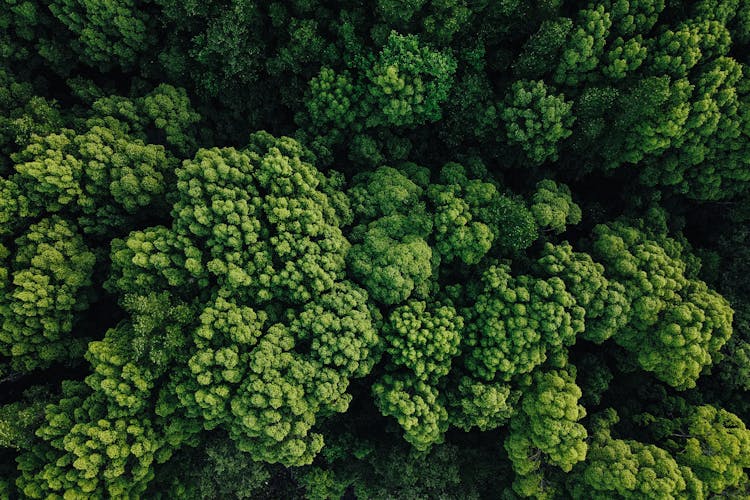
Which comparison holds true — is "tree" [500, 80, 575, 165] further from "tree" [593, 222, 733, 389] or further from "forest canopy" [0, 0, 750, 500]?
"tree" [593, 222, 733, 389]

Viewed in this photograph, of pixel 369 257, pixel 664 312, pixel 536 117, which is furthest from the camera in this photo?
pixel 536 117

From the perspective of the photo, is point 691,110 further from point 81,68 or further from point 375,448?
point 81,68

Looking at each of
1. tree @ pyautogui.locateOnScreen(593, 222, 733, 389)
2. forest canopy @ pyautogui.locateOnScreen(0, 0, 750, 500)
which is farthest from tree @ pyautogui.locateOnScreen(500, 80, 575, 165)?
tree @ pyautogui.locateOnScreen(593, 222, 733, 389)

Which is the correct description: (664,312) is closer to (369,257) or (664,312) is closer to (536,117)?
(536,117)

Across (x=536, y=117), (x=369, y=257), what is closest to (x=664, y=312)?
(x=536, y=117)

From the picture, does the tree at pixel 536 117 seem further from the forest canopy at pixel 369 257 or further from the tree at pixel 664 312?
the tree at pixel 664 312

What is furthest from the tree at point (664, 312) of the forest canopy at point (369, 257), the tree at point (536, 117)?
the tree at point (536, 117)

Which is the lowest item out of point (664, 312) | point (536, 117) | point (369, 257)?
point (369, 257)

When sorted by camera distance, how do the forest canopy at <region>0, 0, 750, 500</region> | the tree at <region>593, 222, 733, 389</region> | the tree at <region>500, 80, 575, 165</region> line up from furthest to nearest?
the tree at <region>500, 80, 575, 165</region>
the tree at <region>593, 222, 733, 389</region>
the forest canopy at <region>0, 0, 750, 500</region>

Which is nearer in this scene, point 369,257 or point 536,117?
point 369,257
